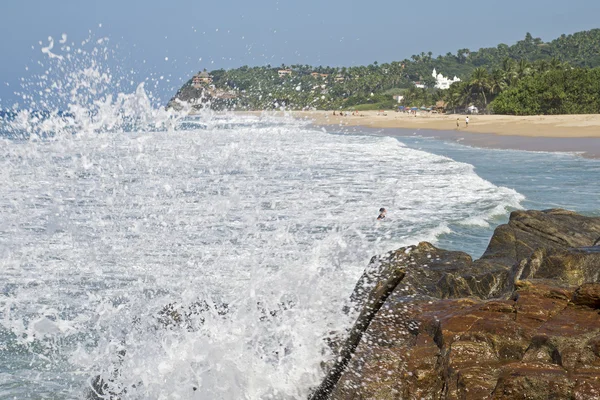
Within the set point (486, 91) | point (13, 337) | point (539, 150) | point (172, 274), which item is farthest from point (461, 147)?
point (486, 91)

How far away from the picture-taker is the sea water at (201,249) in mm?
6434

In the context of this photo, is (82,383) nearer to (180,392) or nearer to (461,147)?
(180,392)

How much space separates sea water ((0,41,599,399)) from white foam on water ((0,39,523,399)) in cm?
3

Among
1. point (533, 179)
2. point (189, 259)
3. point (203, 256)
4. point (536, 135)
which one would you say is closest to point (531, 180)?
point (533, 179)

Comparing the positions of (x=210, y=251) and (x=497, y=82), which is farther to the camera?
(x=497, y=82)

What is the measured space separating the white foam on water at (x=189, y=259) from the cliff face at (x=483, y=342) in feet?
1.67

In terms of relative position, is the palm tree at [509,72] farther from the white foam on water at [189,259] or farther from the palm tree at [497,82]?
the white foam on water at [189,259]

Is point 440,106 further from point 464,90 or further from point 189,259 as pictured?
point 189,259

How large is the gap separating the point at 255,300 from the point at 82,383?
7.89 feet

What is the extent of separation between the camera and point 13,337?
9148mm

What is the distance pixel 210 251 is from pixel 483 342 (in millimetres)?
9984

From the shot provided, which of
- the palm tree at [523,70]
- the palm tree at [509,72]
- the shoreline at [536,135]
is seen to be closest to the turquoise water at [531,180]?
the shoreline at [536,135]

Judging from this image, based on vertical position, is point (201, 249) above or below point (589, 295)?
below

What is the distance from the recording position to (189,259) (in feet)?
44.0
